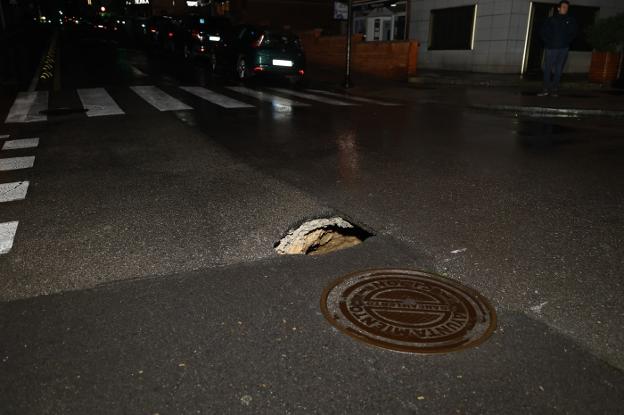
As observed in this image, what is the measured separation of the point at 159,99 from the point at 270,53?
15.4 ft

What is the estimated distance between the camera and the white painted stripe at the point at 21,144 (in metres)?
6.62

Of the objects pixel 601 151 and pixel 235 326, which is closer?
pixel 235 326

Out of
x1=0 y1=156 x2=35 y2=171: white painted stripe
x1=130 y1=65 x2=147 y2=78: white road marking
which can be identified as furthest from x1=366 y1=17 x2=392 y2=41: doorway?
x1=0 y1=156 x2=35 y2=171: white painted stripe

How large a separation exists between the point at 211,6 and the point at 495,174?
42482 millimetres

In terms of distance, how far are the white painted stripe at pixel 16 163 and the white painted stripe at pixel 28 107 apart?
301cm

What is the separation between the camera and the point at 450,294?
115 inches

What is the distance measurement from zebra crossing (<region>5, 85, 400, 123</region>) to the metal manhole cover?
7828 mm

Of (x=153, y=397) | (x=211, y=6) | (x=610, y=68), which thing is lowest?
(x=153, y=397)

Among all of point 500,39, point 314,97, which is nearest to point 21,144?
point 314,97

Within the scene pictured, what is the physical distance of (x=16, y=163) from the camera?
19.0 feet

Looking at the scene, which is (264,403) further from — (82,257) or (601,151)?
(601,151)

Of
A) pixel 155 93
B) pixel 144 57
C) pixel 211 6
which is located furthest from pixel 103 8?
pixel 155 93

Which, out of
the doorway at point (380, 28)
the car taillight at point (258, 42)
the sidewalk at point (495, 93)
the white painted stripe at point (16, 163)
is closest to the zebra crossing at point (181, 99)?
the car taillight at point (258, 42)

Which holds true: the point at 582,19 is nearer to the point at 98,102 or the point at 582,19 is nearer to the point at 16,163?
the point at 98,102
